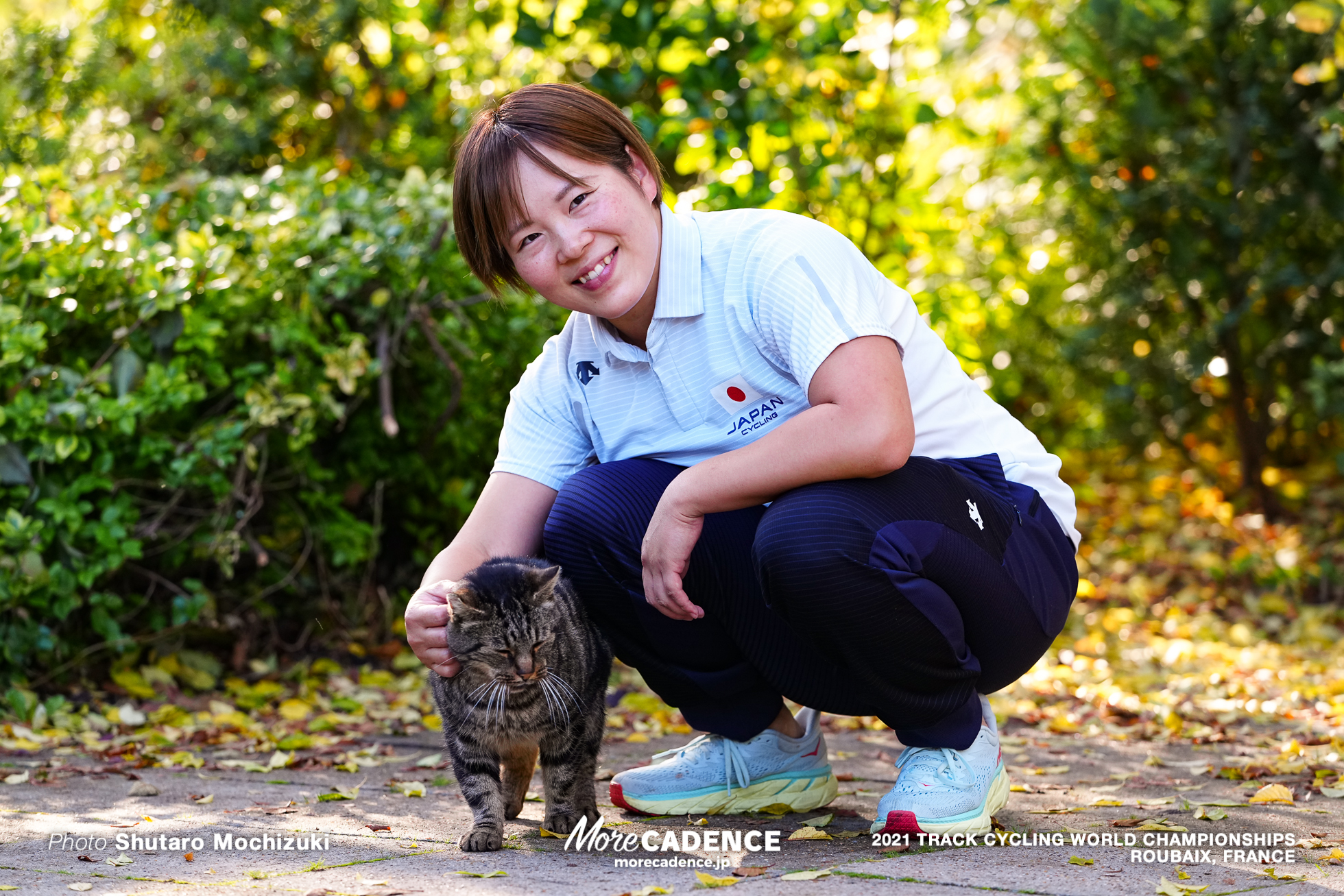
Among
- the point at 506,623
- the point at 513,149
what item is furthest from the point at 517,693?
the point at 513,149

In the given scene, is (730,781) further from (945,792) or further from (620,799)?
(945,792)

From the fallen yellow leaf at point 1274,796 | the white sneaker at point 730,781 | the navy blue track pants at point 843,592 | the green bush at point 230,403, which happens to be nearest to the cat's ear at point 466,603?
the navy blue track pants at point 843,592

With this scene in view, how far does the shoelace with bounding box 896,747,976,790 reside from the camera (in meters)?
2.13

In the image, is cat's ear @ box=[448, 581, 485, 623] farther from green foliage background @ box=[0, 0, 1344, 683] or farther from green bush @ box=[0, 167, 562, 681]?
green bush @ box=[0, 167, 562, 681]

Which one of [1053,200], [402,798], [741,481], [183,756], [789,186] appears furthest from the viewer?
[1053,200]

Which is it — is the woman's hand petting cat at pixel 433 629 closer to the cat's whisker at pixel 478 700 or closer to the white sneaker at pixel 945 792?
the cat's whisker at pixel 478 700

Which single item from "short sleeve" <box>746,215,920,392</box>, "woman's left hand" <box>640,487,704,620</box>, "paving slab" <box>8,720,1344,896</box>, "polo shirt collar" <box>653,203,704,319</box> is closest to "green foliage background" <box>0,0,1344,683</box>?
"polo shirt collar" <box>653,203,704,319</box>

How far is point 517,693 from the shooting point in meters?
2.32

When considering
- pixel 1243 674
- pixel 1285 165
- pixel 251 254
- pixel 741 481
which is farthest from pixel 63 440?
pixel 1285 165

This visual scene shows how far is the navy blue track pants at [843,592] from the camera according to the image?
204cm

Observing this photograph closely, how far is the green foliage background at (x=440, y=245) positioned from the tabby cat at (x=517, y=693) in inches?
42.5

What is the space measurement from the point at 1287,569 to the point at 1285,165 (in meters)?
1.82

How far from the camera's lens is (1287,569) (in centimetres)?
507

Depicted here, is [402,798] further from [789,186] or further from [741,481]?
[789,186]
